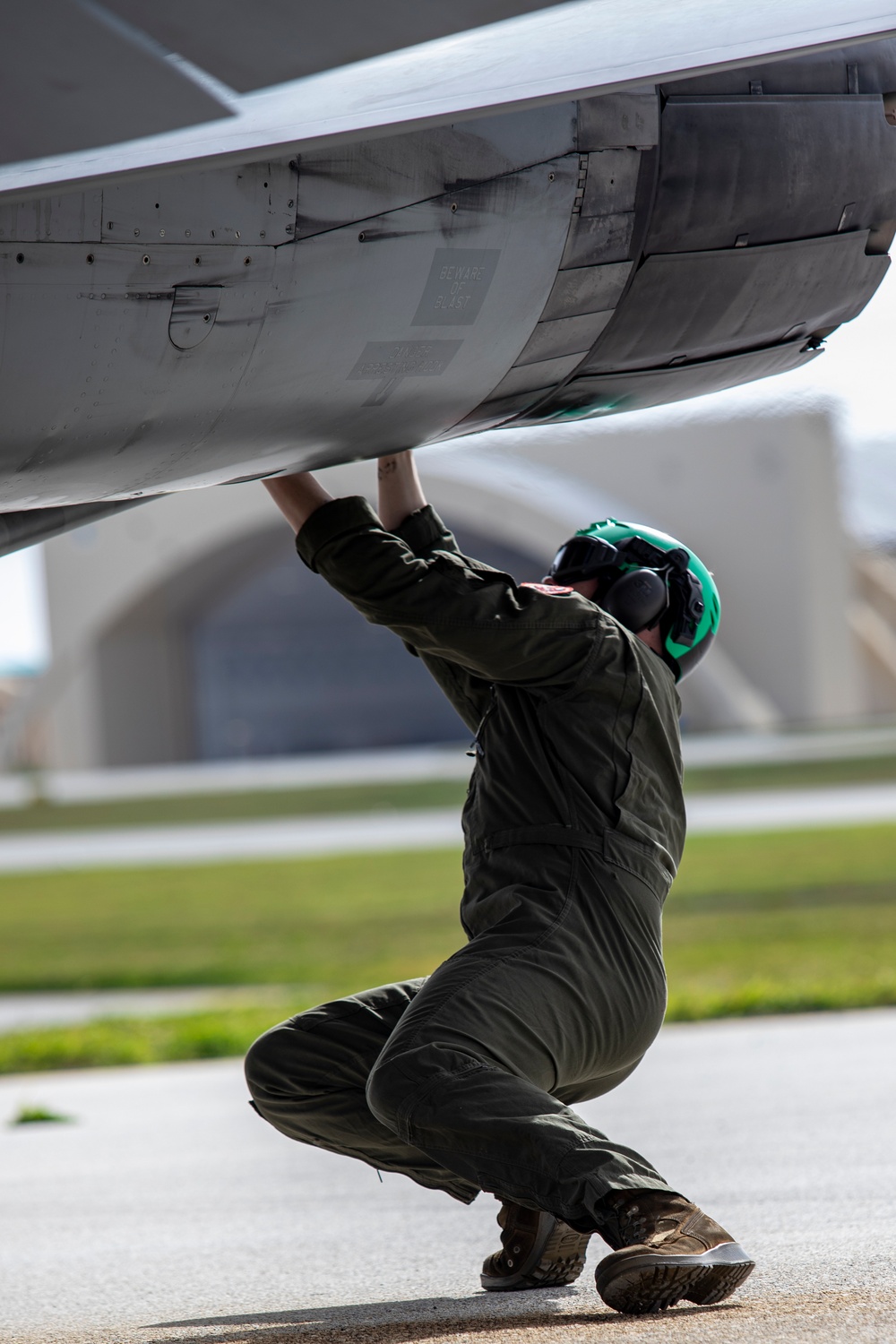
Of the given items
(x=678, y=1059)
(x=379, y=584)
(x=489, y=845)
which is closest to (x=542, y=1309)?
(x=489, y=845)

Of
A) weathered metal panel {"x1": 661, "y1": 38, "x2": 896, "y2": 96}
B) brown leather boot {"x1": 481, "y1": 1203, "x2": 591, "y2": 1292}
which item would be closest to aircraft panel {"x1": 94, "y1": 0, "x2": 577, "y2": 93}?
weathered metal panel {"x1": 661, "y1": 38, "x2": 896, "y2": 96}

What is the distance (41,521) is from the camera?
358cm

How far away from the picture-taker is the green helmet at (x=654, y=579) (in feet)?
11.0

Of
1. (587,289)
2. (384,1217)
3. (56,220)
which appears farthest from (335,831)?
(56,220)

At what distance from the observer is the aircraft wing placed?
2.13 metres

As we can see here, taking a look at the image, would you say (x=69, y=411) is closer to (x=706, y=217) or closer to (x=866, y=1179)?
(x=706, y=217)

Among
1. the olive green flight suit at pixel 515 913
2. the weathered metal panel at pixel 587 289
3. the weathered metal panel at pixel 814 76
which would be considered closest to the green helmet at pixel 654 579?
the olive green flight suit at pixel 515 913

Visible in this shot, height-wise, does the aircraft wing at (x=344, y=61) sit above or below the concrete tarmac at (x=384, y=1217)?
above

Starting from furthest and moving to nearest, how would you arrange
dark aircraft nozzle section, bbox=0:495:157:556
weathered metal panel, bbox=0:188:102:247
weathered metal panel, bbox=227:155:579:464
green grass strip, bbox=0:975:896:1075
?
green grass strip, bbox=0:975:896:1075
dark aircraft nozzle section, bbox=0:495:157:556
weathered metal panel, bbox=227:155:579:464
weathered metal panel, bbox=0:188:102:247

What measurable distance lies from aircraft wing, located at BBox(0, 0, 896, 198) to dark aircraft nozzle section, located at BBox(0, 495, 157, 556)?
4.46ft

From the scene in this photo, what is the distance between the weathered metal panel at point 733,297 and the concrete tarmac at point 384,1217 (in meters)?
2.11

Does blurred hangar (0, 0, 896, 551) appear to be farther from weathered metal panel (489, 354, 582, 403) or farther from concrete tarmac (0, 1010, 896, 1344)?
concrete tarmac (0, 1010, 896, 1344)

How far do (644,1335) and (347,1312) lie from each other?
850mm

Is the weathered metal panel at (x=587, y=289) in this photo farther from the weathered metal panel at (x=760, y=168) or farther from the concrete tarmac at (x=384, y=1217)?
the concrete tarmac at (x=384, y=1217)
